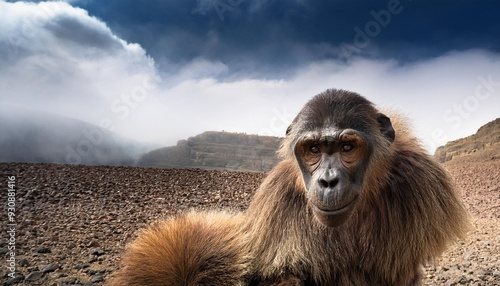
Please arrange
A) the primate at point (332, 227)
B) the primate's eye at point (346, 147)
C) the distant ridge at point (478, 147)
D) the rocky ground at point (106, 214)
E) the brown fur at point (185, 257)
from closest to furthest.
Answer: the primate's eye at point (346, 147), the primate at point (332, 227), the brown fur at point (185, 257), the rocky ground at point (106, 214), the distant ridge at point (478, 147)

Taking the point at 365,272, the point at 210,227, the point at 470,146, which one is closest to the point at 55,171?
the point at 210,227

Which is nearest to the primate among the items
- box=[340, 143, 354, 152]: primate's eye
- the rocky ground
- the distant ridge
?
box=[340, 143, 354, 152]: primate's eye

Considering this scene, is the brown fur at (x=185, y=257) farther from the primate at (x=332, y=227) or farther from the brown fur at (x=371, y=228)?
the brown fur at (x=371, y=228)

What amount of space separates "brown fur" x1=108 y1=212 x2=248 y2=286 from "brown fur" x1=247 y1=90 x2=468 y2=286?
245 mm

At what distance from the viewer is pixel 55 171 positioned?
46.6ft

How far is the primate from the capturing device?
3.17 metres

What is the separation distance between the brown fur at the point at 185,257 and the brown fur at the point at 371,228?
Result: 9.6 inches

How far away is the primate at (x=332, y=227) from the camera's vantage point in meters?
3.17

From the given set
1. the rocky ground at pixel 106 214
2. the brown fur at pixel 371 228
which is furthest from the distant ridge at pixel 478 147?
the brown fur at pixel 371 228

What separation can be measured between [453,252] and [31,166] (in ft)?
44.5

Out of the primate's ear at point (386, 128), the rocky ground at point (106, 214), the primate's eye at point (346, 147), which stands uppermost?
the primate's ear at point (386, 128)

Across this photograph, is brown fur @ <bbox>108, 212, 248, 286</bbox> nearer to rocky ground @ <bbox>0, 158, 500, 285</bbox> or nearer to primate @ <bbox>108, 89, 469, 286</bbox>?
primate @ <bbox>108, 89, 469, 286</bbox>

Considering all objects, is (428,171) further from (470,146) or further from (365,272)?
(470,146)

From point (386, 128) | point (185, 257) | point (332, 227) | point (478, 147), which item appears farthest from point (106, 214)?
point (478, 147)
